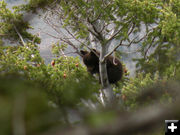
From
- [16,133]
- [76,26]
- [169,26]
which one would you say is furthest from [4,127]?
[76,26]

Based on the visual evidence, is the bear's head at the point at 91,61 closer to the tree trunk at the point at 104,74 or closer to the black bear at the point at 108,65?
the black bear at the point at 108,65

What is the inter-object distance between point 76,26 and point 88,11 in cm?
68

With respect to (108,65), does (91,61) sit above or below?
above

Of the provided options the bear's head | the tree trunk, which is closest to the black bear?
the bear's head

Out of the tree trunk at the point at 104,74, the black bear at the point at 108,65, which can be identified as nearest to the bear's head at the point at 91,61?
the black bear at the point at 108,65

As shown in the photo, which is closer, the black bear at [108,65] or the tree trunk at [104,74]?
the tree trunk at [104,74]

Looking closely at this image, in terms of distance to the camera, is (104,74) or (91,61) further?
(91,61)

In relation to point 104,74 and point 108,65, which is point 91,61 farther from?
point 104,74

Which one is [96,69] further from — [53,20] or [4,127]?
[4,127]

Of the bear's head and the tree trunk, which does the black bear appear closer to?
the bear's head

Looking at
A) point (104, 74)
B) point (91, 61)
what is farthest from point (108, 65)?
point (104, 74)

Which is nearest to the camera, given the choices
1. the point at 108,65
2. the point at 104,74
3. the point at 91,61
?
the point at 104,74

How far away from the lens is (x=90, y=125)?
1.79 ft

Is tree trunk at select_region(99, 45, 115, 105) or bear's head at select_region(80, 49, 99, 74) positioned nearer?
tree trunk at select_region(99, 45, 115, 105)
